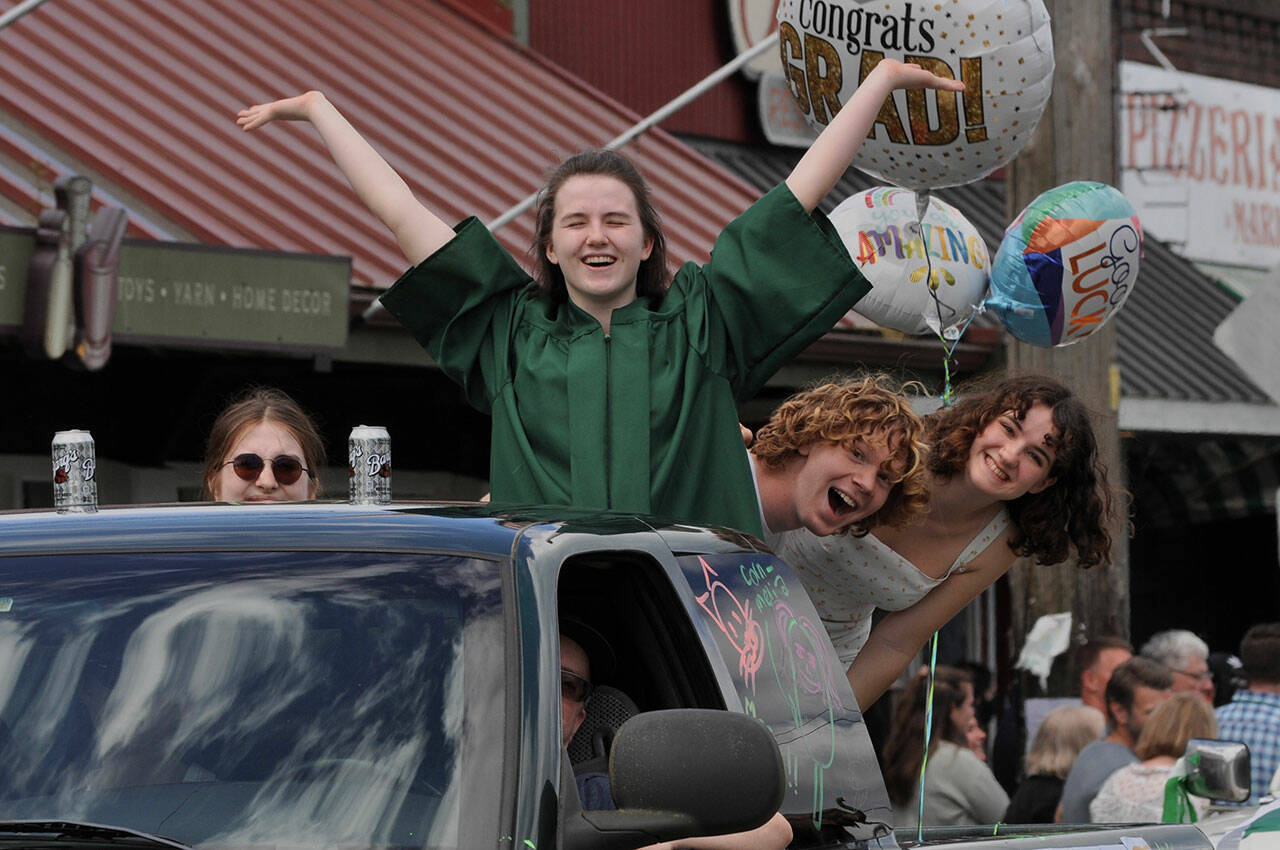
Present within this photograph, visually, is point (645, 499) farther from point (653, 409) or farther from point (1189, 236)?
point (1189, 236)

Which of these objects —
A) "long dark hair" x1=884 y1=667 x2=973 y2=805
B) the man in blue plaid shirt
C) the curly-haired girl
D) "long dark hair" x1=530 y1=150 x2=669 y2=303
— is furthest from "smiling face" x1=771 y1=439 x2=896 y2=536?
the man in blue plaid shirt

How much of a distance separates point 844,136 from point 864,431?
0.63 m

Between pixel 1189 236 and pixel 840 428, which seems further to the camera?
pixel 1189 236

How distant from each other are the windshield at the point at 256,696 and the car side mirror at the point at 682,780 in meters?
0.16

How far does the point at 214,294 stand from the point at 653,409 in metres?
4.63

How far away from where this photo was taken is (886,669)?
471cm

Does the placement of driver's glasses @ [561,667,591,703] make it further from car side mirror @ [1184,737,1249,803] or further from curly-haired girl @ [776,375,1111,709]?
car side mirror @ [1184,737,1249,803]

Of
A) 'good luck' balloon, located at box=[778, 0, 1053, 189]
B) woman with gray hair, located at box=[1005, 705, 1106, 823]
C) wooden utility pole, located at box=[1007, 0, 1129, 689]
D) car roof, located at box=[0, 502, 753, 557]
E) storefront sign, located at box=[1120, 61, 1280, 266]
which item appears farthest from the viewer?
storefront sign, located at box=[1120, 61, 1280, 266]

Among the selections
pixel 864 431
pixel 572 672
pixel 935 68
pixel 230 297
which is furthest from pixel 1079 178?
pixel 572 672

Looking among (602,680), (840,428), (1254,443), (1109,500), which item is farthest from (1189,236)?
(602,680)

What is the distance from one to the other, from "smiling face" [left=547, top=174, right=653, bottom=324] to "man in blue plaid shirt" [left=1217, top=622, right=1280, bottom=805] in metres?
4.29

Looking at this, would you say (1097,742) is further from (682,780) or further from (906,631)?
(682,780)

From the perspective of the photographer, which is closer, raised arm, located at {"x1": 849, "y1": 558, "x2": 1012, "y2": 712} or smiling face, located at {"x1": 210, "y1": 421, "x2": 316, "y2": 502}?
smiling face, located at {"x1": 210, "y1": 421, "x2": 316, "y2": 502}

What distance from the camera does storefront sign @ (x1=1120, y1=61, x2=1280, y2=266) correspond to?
15.0m
